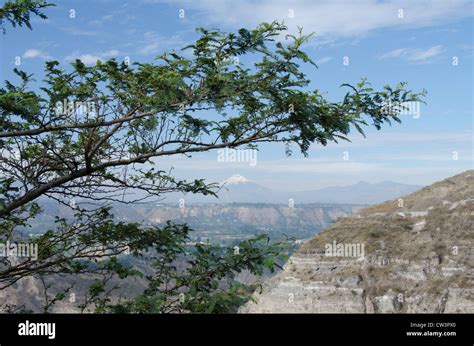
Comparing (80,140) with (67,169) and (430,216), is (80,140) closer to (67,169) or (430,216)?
(67,169)

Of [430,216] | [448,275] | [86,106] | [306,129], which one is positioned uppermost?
[86,106]

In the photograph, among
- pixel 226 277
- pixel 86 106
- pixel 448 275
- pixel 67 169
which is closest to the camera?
pixel 86 106

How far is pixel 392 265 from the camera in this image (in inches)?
2596

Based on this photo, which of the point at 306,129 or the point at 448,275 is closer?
the point at 306,129

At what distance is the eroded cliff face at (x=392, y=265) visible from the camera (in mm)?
58094

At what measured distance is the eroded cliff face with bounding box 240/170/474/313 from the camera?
5809cm

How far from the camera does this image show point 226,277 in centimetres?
1014
